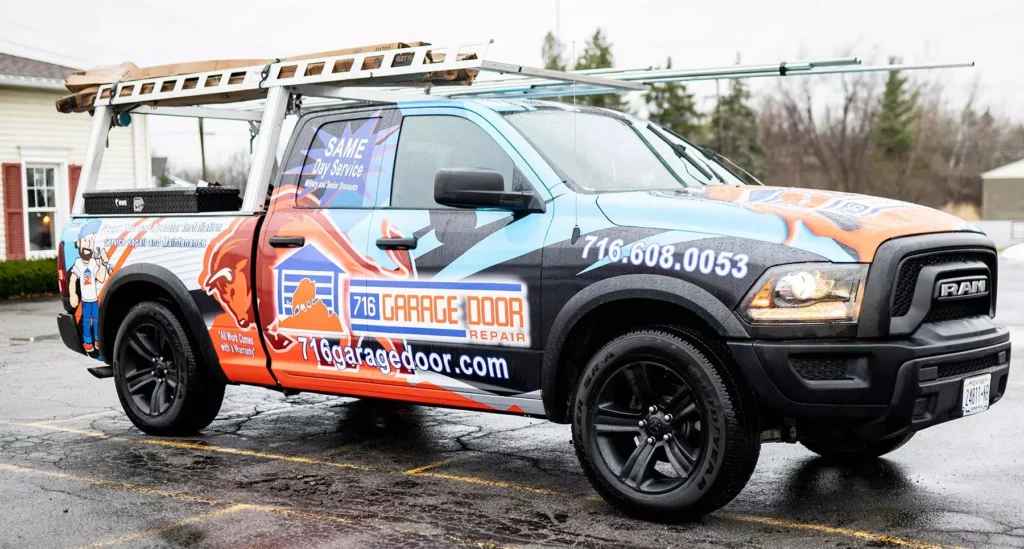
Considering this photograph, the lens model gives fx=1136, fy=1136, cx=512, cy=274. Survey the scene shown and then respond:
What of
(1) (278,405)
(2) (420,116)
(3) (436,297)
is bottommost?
(1) (278,405)

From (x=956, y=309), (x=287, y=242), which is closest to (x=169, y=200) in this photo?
(x=287, y=242)

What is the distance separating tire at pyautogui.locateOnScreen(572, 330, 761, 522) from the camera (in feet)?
15.5

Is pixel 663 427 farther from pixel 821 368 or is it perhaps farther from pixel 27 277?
pixel 27 277

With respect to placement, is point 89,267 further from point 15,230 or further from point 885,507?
point 15,230

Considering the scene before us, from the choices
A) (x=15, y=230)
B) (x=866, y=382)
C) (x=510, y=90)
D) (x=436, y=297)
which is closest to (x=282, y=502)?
(x=436, y=297)

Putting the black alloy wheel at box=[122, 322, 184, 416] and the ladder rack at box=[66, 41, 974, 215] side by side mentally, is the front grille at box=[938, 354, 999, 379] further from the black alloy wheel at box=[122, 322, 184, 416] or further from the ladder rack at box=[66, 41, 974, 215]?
the black alloy wheel at box=[122, 322, 184, 416]

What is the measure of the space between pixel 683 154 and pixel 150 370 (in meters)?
3.62

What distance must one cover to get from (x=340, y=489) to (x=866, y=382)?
2618 millimetres

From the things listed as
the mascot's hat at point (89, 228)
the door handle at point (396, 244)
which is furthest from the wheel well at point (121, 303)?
the door handle at point (396, 244)

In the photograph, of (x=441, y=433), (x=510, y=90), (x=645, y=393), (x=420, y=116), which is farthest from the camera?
(x=510, y=90)

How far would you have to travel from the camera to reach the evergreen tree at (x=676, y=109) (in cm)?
7475

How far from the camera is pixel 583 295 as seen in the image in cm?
508

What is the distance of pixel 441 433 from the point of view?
23.6 ft

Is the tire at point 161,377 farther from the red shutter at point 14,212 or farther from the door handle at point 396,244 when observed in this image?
the red shutter at point 14,212
